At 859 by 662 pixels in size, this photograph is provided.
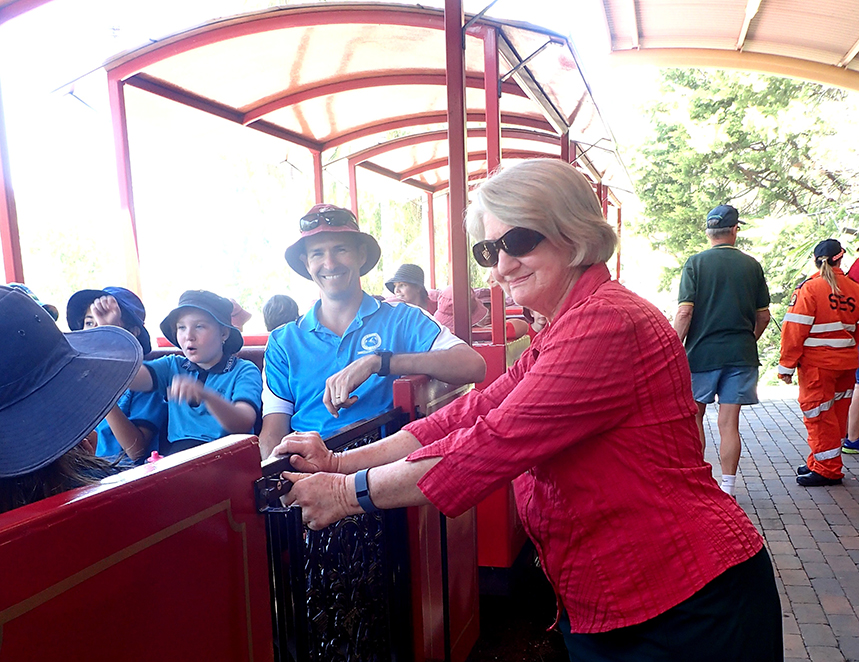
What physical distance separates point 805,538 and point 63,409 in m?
4.30

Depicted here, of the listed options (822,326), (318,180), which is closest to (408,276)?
(318,180)

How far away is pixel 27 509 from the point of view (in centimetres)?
82

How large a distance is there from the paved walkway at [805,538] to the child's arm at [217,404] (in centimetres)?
246

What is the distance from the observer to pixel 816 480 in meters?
4.99

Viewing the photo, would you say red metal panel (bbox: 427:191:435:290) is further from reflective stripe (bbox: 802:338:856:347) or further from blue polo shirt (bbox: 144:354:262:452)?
blue polo shirt (bbox: 144:354:262:452)

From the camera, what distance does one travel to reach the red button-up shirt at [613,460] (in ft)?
4.15

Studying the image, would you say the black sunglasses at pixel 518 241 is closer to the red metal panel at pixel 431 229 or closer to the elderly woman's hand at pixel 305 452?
the elderly woman's hand at pixel 305 452

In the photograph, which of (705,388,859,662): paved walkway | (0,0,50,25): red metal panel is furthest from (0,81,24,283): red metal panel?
(705,388,859,662): paved walkway

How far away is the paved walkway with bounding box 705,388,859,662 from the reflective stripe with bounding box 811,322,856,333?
117 centimetres

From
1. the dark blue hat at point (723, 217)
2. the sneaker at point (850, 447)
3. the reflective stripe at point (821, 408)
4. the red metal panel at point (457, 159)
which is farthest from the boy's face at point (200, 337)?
the sneaker at point (850, 447)

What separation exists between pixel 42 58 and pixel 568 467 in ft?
80.7

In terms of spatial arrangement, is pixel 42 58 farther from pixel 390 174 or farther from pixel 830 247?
pixel 830 247

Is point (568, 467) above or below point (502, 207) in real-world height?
below

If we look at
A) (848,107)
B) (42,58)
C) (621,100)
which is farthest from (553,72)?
(42,58)
